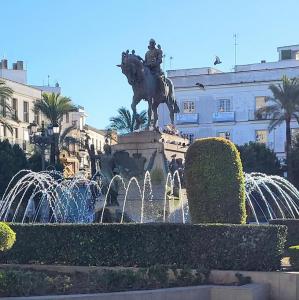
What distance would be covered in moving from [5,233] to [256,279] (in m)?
3.80

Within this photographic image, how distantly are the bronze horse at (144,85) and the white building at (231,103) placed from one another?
37.4 meters

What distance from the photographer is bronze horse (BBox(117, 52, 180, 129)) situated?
18.6m

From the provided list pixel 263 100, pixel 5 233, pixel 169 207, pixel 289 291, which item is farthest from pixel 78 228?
pixel 263 100

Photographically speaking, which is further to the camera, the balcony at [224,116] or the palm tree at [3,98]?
the balcony at [224,116]

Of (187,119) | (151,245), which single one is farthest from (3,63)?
(151,245)

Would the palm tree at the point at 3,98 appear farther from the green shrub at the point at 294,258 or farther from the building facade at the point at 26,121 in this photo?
the green shrub at the point at 294,258

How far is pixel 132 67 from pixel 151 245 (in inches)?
315

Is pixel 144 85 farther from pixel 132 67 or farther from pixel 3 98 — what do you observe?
pixel 3 98

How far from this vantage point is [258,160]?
4941 cm

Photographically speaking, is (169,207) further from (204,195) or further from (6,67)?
(6,67)

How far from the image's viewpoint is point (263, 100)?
57.1 meters

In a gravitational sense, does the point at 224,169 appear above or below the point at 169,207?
above

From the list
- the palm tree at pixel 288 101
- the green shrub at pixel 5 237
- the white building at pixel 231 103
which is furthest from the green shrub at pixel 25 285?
the white building at pixel 231 103

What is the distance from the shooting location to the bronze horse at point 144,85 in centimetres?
1861
